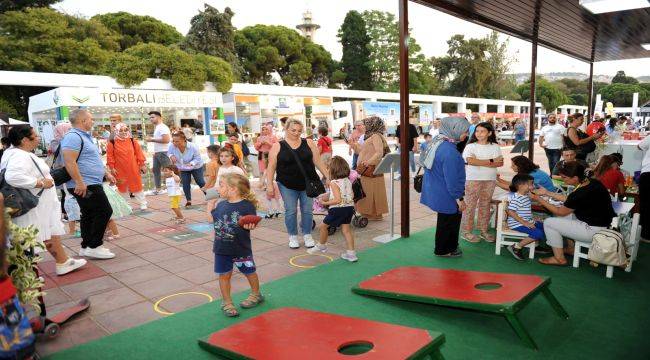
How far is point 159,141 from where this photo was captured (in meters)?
8.70

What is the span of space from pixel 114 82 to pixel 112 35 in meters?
20.1

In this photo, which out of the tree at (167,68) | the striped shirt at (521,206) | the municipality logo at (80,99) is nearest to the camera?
the striped shirt at (521,206)

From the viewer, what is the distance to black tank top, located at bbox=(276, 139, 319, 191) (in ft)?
16.6

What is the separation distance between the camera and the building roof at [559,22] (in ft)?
22.2

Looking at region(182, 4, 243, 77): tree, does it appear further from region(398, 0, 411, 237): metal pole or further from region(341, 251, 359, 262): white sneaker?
region(341, 251, 359, 262): white sneaker

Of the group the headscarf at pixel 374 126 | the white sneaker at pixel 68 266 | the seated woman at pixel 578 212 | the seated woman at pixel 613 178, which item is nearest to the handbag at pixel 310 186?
the headscarf at pixel 374 126

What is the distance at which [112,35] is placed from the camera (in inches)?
1427

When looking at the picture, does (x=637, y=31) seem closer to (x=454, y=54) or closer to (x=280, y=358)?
(x=280, y=358)

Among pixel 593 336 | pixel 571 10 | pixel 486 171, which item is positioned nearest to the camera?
pixel 593 336

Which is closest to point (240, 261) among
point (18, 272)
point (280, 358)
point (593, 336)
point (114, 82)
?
point (280, 358)

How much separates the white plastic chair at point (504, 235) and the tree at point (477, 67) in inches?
2706

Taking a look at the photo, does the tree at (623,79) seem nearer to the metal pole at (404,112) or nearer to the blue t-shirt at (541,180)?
the blue t-shirt at (541,180)

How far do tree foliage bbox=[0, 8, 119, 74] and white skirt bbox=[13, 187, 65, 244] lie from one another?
27.4 m

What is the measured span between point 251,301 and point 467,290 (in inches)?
73.9
